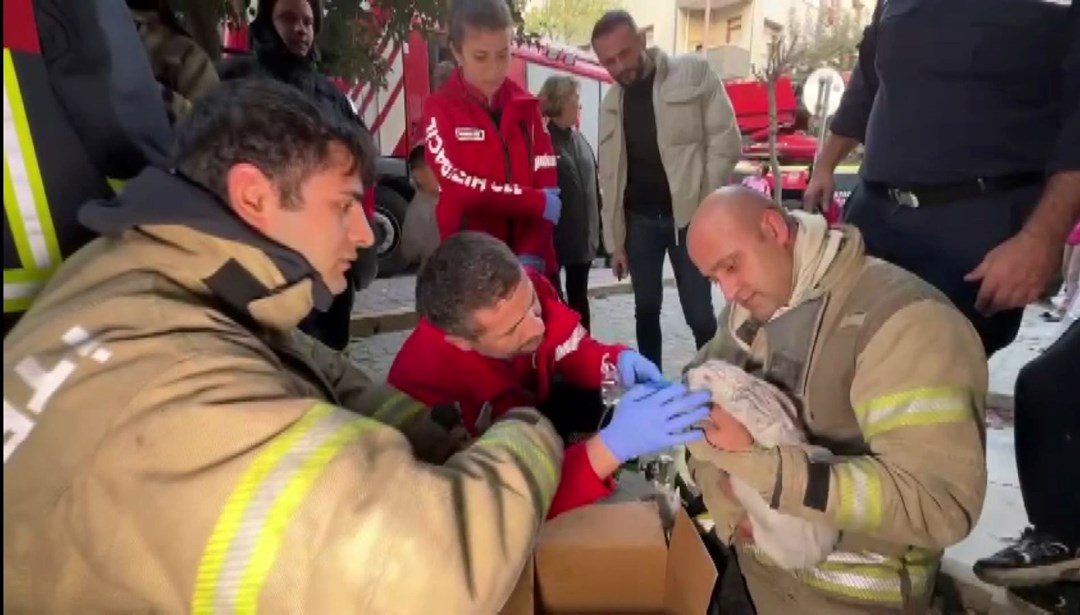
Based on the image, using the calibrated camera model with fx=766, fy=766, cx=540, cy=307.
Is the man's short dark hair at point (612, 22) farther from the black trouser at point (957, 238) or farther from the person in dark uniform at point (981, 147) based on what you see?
the black trouser at point (957, 238)

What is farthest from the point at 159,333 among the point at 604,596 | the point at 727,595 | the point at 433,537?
the point at 727,595

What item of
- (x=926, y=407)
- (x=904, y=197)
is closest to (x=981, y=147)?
(x=904, y=197)

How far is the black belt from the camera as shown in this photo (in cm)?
185

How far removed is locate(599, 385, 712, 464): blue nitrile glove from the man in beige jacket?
222 centimetres

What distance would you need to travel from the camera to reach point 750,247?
1613 millimetres

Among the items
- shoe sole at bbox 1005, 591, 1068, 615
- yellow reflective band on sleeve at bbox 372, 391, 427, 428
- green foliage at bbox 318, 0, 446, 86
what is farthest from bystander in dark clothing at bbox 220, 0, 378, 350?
shoe sole at bbox 1005, 591, 1068, 615

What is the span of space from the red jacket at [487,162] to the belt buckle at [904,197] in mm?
1259

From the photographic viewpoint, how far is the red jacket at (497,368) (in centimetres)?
208

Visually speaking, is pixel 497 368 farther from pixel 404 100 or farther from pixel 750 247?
pixel 404 100

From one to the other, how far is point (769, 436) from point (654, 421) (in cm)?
25

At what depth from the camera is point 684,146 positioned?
3660 mm

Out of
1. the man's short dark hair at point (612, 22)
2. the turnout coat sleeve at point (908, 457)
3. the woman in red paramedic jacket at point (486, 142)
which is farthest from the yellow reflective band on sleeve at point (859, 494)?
the man's short dark hair at point (612, 22)

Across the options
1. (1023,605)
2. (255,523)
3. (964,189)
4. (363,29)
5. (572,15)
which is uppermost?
(572,15)

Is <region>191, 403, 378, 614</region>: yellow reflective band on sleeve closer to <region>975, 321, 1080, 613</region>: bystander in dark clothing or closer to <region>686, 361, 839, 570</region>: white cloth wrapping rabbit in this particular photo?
<region>686, 361, 839, 570</region>: white cloth wrapping rabbit
